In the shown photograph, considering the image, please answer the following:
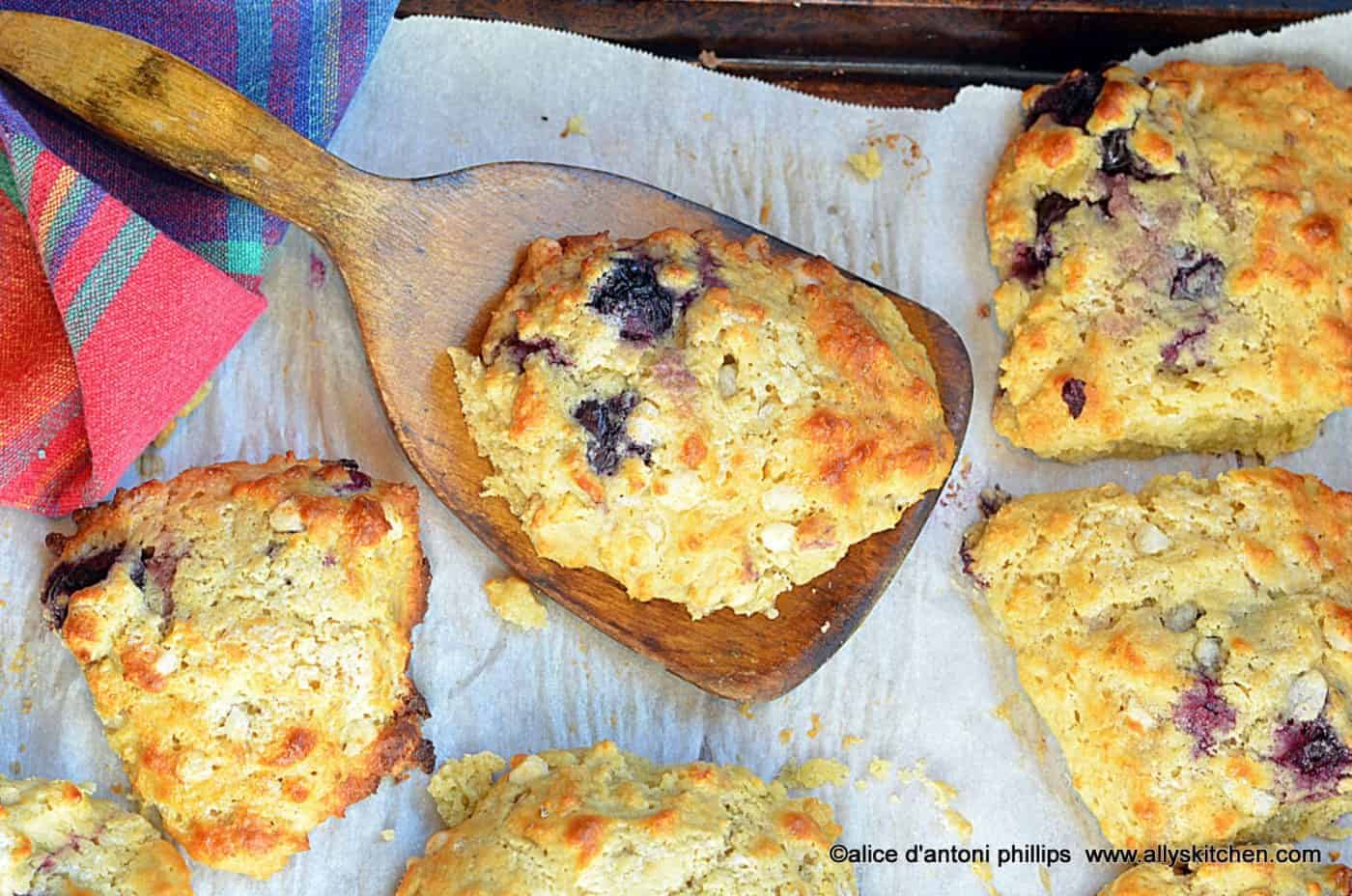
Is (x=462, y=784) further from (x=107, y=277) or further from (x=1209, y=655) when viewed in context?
(x=1209, y=655)

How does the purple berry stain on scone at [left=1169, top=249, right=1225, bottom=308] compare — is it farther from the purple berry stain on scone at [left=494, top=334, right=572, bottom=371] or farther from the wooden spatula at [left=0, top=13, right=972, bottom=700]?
the purple berry stain on scone at [left=494, top=334, right=572, bottom=371]

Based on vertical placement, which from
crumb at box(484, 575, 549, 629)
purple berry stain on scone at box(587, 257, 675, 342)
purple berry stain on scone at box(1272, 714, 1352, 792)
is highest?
purple berry stain on scone at box(587, 257, 675, 342)

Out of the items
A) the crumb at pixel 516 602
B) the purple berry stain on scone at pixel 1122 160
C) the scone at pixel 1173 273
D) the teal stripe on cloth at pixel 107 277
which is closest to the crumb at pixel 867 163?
the scone at pixel 1173 273

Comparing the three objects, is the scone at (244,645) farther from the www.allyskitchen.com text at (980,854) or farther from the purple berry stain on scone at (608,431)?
the www.allyskitchen.com text at (980,854)

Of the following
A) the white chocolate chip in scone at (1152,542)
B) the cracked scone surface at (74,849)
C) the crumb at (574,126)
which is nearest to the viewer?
the cracked scone surface at (74,849)

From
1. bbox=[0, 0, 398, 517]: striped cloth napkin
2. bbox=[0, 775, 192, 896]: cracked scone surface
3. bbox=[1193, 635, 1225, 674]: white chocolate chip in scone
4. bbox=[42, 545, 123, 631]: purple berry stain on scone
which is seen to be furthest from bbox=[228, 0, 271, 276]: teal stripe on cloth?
bbox=[1193, 635, 1225, 674]: white chocolate chip in scone

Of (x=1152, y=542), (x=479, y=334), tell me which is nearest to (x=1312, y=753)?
(x=1152, y=542)
